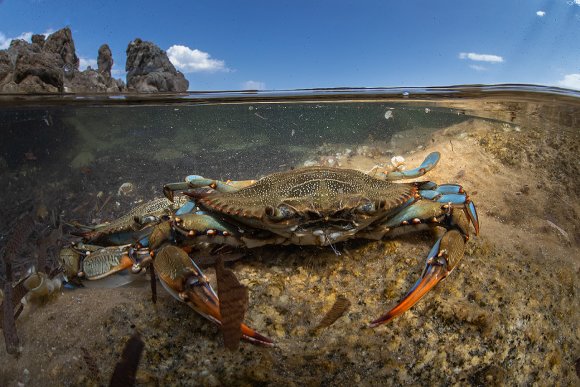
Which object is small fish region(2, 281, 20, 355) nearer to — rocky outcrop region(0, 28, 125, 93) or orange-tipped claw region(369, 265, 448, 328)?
orange-tipped claw region(369, 265, 448, 328)

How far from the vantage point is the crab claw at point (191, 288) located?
242 cm

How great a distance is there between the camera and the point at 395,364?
7.75ft

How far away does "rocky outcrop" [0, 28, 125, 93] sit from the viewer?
285 inches

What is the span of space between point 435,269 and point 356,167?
15.0 ft

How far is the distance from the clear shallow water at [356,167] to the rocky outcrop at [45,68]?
51 cm

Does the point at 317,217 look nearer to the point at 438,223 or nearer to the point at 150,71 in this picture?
the point at 438,223

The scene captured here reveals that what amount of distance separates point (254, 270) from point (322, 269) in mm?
571

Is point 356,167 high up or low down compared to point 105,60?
down

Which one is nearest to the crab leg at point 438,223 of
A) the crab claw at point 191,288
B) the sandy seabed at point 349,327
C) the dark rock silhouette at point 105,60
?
the sandy seabed at point 349,327

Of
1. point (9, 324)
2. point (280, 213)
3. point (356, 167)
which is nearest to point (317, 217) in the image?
point (280, 213)

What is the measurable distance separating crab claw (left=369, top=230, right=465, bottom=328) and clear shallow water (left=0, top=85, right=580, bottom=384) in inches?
3.9

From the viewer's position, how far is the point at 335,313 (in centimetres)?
256

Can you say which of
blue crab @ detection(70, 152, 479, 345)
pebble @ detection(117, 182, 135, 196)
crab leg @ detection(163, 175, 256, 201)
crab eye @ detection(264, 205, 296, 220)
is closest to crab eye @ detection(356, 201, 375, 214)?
blue crab @ detection(70, 152, 479, 345)

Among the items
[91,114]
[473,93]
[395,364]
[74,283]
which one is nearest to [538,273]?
[395,364]
